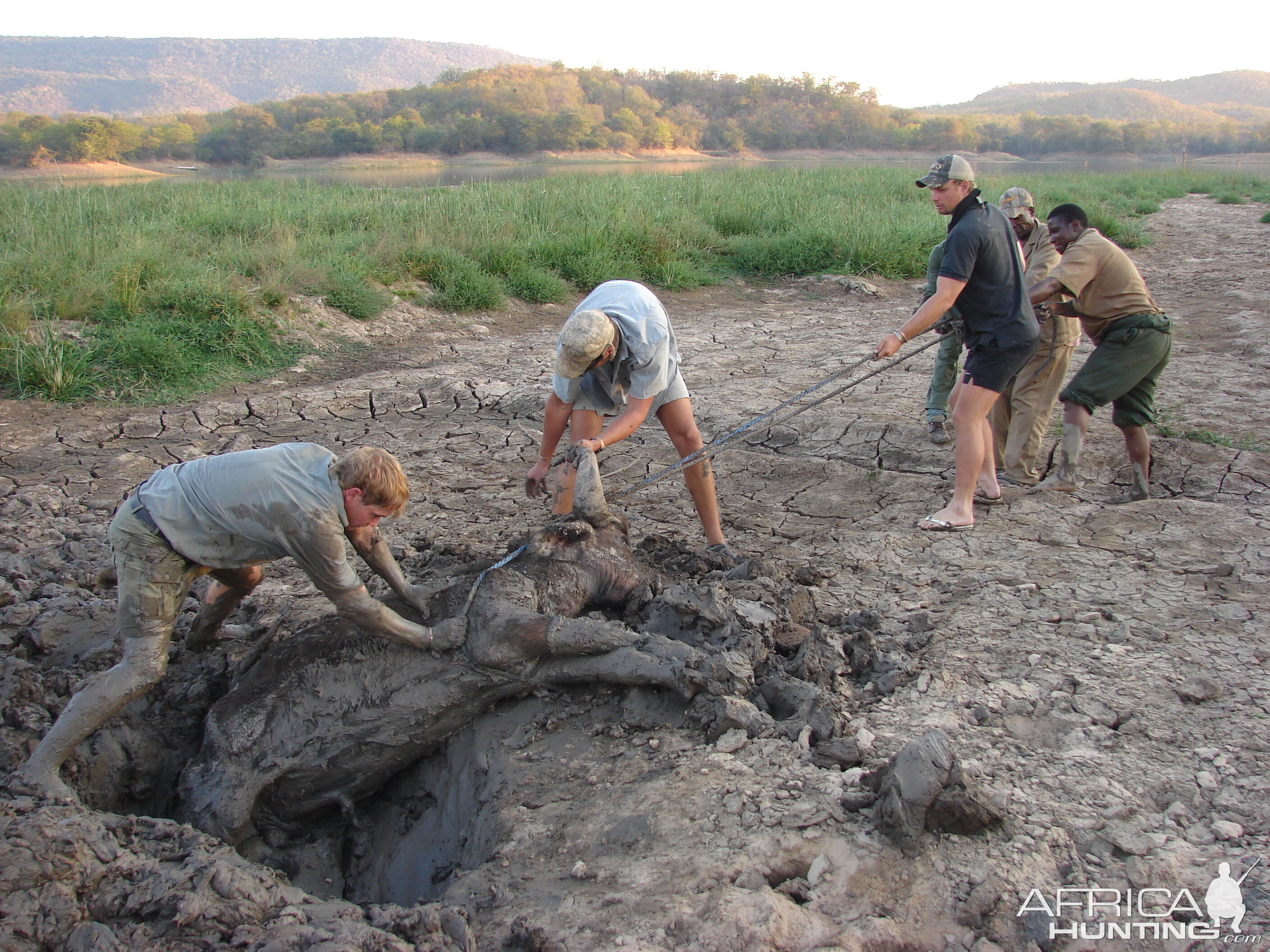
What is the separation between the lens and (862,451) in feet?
16.0

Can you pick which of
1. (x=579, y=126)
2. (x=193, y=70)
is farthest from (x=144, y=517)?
(x=193, y=70)

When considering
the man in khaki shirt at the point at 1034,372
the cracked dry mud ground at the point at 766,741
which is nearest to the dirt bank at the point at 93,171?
the cracked dry mud ground at the point at 766,741

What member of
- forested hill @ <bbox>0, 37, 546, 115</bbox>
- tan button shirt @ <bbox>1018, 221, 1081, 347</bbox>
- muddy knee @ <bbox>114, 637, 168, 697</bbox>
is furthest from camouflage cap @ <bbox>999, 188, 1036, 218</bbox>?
forested hill @ <bbox>0, 37, 546, 115</bbox>

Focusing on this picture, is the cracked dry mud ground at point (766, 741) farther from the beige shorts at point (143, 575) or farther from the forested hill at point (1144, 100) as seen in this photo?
the forested hill at point (1144, 100)

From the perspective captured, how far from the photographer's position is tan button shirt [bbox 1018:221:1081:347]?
14.2 feet

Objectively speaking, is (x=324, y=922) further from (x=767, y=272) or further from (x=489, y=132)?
(x=489, y=132)

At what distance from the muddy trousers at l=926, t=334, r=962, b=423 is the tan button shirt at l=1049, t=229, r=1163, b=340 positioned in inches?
39.8

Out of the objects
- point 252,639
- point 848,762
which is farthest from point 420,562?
point 848,762

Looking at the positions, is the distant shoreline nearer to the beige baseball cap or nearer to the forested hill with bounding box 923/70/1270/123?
the beige baseball cap

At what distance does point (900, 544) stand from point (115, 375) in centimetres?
581

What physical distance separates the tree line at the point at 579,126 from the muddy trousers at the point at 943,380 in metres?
27.8

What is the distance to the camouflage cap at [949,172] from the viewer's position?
3615mm

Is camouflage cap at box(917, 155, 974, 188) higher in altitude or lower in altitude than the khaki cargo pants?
higher

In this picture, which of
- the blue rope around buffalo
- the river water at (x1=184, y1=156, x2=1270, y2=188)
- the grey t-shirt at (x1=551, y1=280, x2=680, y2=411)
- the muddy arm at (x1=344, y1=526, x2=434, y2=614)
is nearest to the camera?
the muddy arm at (x1=344, y1=526, x2=434, y2=614)
